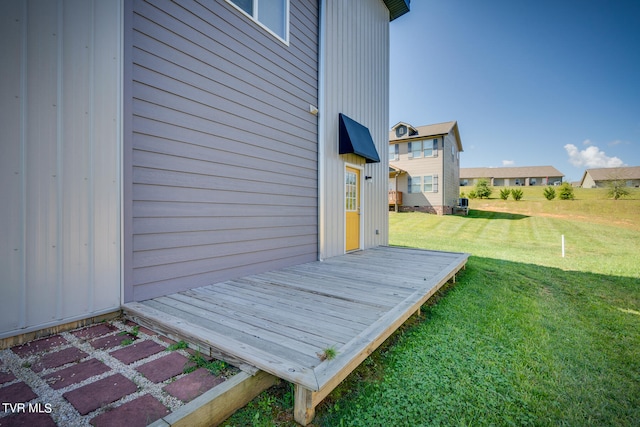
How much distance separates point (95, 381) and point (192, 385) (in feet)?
1.81

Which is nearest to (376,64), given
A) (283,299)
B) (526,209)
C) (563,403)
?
(283,299)

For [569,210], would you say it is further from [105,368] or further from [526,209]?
[105,368]

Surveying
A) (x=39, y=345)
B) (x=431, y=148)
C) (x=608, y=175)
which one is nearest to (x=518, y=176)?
(x=608, y=175)

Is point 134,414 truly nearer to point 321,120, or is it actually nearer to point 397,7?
point 321,120

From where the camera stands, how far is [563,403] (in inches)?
64.9

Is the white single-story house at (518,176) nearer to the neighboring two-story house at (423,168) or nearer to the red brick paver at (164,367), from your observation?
the neighboring two-story house at (423,168)

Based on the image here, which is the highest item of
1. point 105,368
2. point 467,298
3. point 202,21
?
point 202,21

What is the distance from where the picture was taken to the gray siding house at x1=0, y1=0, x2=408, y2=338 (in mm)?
1953

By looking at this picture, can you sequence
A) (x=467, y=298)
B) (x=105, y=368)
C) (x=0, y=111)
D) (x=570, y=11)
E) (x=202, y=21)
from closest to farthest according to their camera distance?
(x=105, y=368) → (x=0, y=111) → (x=202, y=21) → (x=467, y=298) → (x=570, y=11)

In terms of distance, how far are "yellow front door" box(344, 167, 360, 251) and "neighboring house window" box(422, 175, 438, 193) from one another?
13238mm

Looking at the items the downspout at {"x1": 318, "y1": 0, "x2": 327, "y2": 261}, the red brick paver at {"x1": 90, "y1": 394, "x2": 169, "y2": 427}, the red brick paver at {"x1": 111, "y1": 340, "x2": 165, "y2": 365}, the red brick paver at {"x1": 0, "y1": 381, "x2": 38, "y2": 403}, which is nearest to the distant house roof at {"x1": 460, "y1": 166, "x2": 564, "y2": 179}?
the downspout at {"x1": 318, "y1": 0, "x2": 327, "y2": 261}

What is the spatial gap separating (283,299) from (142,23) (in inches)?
124

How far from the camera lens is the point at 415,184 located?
727 inches

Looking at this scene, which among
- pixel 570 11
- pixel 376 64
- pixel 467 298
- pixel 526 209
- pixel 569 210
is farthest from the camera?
pixel 526 209
